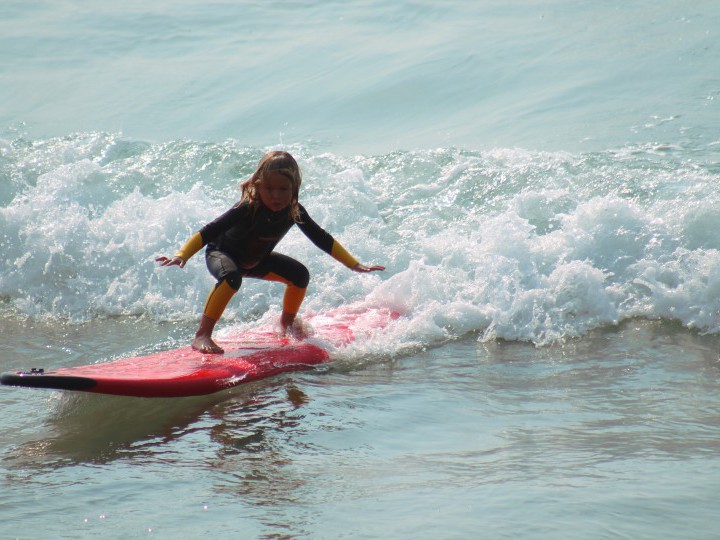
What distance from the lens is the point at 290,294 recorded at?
6.00 metres

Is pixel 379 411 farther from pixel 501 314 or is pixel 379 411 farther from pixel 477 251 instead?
pixel 477 251

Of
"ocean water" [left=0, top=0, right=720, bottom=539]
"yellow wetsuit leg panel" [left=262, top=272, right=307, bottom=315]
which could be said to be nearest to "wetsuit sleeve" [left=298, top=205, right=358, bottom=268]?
"yellow wetsuit leg panel" [left=262, top=272, right=307, bottom=315]

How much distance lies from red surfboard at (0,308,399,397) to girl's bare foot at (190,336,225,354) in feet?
0.12

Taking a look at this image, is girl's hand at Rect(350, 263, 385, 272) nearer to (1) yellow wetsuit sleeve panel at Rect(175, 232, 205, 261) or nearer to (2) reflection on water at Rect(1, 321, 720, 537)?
(2) reflection on water at Rect(1, 321, 720, 537)

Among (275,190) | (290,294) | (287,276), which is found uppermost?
(275,190)

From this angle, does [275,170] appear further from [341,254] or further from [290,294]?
[290,294]

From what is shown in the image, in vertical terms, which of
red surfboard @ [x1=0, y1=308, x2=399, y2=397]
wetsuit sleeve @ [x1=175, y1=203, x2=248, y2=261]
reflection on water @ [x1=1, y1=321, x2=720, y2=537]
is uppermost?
wetsuit sleeve @ [x1=175, y1=203, x2=248, y2=261]

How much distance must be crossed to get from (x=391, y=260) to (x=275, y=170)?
101 inches

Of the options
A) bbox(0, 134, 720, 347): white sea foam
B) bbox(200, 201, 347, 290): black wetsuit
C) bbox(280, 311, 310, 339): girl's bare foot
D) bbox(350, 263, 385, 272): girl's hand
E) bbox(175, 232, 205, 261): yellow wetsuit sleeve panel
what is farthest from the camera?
bbox(0, 134, 720, 347): white sea foam

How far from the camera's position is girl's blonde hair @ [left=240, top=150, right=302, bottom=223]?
17.6 ft

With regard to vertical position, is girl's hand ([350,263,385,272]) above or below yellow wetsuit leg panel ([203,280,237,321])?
above

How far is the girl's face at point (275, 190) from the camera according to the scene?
213 inches

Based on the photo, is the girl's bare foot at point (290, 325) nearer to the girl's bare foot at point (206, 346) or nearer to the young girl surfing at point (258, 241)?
the young girl surfing at point (258, 241)

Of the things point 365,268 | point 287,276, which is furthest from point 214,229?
point 365,268
